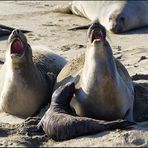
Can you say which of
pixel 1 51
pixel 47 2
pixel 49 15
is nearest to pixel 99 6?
pixel 49 15

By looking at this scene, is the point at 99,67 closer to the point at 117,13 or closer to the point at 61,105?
the point at 61,105

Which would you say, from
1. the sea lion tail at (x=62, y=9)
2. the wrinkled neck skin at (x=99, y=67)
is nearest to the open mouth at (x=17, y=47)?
the wrinkled neck skin at (x=99, y=67)

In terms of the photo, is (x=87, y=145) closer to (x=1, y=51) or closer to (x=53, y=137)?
(x=53, y=137)

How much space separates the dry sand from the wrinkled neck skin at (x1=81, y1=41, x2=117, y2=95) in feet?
1.53

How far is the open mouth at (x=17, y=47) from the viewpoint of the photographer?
202 inches

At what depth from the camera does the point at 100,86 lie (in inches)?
186

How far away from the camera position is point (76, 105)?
15.9ft

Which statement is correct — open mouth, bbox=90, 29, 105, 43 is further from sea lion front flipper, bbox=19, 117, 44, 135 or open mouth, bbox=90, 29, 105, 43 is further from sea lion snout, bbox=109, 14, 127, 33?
sea lion snout, bbox=109, 14, 127, 33

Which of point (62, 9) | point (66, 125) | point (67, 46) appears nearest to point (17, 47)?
point (66, 125)

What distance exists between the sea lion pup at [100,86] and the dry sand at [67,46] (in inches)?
10.8

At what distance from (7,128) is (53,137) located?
0.49 meters

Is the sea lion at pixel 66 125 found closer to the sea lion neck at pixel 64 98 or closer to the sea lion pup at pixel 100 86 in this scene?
the sea lion neck at pixel 64 98

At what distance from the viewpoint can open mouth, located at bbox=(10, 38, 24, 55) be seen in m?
5.13

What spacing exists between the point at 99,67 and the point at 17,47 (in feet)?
2.89
